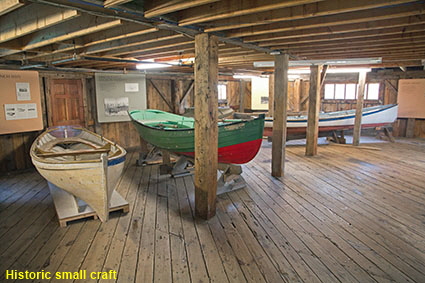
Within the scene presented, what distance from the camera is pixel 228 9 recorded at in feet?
8.55

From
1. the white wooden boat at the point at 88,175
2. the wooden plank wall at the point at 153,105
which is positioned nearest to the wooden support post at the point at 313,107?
the wooden plank wall at the point at 153,105

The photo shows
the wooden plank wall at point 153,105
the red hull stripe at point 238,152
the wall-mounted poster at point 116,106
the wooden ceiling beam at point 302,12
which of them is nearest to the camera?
the wooden ceiling beam at point 302,12

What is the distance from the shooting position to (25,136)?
6.10 meters

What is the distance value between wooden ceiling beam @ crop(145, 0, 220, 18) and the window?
403 inches

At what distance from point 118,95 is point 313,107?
16.4 ft

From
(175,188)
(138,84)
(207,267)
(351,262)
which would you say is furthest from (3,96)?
(351,262)

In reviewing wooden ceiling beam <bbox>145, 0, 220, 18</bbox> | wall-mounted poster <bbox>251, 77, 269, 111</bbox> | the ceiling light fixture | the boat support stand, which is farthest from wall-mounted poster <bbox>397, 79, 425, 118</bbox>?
wooden ceiling beam <bbox>145, 0, 220, 18</bbox>

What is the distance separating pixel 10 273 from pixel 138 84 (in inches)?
233

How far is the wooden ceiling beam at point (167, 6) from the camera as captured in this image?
228 centimetres

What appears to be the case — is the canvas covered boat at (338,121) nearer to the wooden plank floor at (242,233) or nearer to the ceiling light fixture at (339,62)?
the ceiling light fixture at (339,62)

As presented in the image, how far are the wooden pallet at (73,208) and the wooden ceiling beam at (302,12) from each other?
248cm

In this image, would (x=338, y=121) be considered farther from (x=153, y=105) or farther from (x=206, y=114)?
(x=206, y=114)

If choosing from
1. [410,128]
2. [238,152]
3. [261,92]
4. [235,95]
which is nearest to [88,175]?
[238,152]

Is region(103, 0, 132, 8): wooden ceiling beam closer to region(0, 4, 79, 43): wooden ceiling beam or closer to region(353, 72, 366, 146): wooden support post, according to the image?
region(0, 4, 79, 43): wooden ceiling beam
